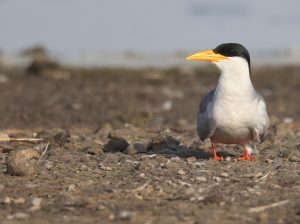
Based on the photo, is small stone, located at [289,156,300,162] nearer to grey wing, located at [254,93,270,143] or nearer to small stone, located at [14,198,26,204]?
grey wing, located at [254,93,270,143]

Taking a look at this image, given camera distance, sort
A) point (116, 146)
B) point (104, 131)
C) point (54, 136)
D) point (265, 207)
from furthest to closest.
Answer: point (104, 131) → point (54, 136) → point (116, 146) → point (265, 207)

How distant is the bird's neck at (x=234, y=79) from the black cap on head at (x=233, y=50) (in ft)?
0.16

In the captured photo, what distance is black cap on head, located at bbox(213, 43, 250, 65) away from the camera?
7953 millimetres

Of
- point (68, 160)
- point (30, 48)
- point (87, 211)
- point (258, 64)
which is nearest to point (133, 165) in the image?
point (68, 160)

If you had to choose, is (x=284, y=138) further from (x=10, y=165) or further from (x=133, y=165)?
(x=10, y=165)

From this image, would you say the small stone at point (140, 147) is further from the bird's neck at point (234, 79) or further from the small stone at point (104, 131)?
the small stone at point (104, 131)

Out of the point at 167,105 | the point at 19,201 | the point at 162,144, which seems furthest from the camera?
the point at 167,105

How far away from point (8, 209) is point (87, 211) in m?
0.57

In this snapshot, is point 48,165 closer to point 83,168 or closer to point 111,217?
point 83,168

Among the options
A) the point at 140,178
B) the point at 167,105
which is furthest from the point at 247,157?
the point at 167,105

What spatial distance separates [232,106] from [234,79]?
32 centimetres

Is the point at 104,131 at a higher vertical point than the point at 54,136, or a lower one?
lower

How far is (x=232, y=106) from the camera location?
7711 millimetres

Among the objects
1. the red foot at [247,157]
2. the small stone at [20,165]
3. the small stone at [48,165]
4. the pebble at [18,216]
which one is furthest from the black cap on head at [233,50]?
the pebble at [18,216]
